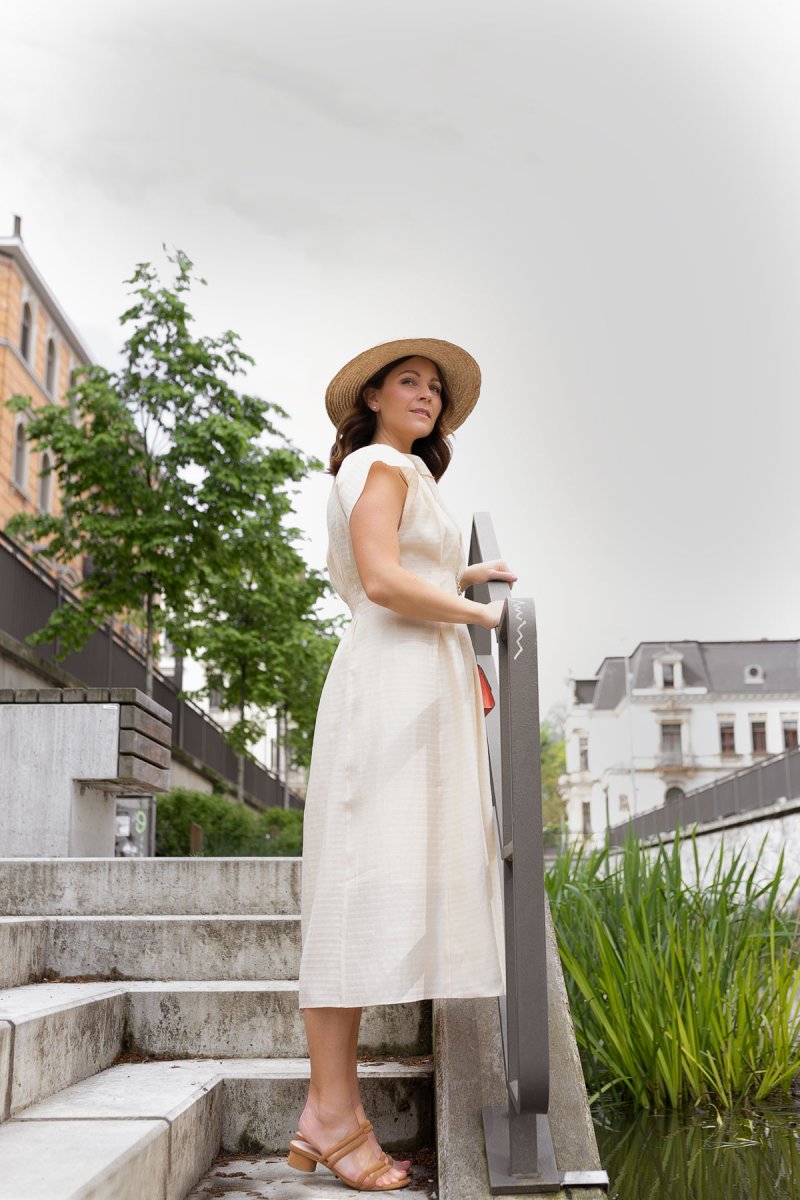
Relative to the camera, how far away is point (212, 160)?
23.1 meters

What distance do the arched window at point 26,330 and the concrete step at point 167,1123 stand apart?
28.9m

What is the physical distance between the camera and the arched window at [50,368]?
104 feet

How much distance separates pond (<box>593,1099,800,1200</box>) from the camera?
2883mm

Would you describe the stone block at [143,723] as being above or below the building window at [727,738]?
below

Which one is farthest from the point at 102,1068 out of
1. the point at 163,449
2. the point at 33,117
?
the point at 33,117

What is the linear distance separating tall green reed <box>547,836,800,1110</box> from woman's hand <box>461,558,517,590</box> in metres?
1.34

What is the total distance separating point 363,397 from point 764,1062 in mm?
2352

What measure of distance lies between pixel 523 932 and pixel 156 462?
13806 millimetres

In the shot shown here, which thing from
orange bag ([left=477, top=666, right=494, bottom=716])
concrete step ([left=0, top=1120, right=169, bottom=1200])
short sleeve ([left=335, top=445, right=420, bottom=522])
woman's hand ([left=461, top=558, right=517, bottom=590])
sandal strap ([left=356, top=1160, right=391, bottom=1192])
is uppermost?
short sleeve ([left=335, top=445, right=420, bottom=522])

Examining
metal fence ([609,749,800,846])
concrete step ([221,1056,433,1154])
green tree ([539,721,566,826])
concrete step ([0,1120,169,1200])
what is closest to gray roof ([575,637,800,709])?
green tree ([539,721,566,826])

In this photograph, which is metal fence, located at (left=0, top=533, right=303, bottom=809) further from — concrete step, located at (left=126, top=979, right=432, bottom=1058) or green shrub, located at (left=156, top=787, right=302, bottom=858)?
concrete step, located at (left=126, top=979, right=432, bottom=1058)

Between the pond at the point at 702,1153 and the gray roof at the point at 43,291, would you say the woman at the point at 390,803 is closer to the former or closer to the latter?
the pond at the point at 702,1153

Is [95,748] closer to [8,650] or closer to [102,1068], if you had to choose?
[102,1068]

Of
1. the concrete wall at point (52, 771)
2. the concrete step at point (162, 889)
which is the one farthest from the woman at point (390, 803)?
the concrete wall at point (52, 771)
